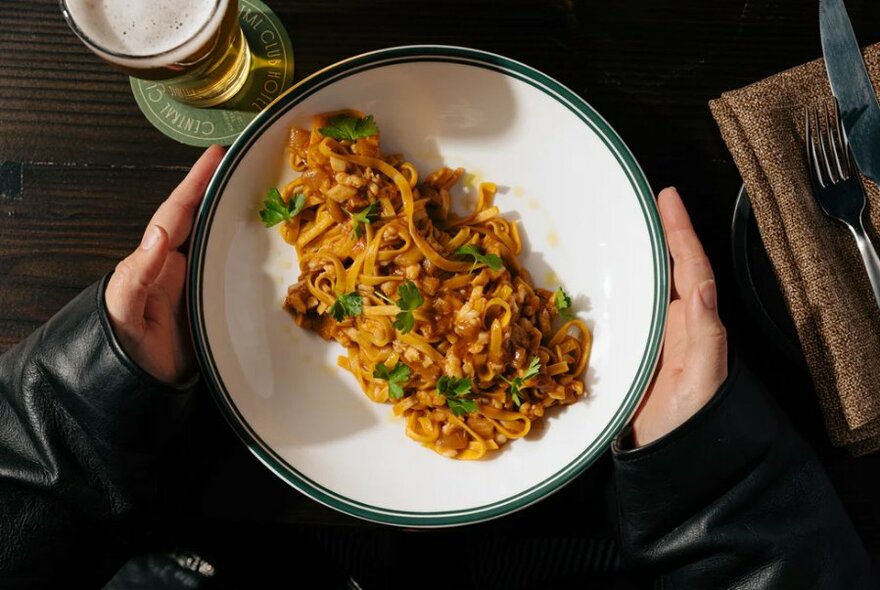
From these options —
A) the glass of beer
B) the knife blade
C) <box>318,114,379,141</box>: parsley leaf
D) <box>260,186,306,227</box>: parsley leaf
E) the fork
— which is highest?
the knife blade

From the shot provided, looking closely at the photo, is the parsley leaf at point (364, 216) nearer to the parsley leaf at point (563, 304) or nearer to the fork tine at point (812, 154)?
the parsley leaf at point (563, 304)

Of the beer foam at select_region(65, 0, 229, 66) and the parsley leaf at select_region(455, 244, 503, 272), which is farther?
the parsley leaf at select_region(455, 244, 503, 272)

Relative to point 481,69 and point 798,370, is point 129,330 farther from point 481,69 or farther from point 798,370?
point 798,370

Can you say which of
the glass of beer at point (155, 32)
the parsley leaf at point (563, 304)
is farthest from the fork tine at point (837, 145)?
the glass of beer at point (155, 32)

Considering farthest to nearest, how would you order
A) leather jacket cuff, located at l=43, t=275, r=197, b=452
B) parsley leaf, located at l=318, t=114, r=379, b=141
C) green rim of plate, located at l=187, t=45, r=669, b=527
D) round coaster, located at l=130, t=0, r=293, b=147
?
round coaster, located at l=130, t=0, r=293, b=147 < parsley leaf, located at l=318, t=114, r=379, b=141 < green rim of plate, located at l=187, t=45, r=669, b=527 < leather jacket cuff, located at l=43, t=275, r=197, b=452

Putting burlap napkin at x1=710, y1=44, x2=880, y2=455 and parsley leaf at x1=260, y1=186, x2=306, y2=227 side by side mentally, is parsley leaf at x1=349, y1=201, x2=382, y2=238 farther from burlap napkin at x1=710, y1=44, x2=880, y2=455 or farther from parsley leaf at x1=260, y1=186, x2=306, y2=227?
burlap napkin at x1=710, y1=44, x2=880, y2=455

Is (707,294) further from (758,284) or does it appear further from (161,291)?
(161,291)

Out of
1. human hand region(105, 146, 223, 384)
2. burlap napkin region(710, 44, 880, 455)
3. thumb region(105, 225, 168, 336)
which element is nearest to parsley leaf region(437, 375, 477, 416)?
human hand region(105, 146, 223, 384)
